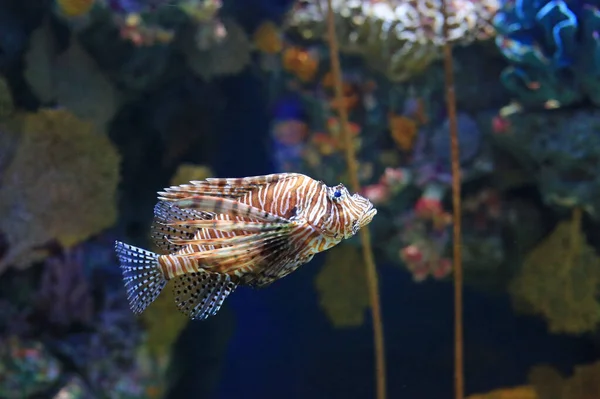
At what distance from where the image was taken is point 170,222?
4.52 feet

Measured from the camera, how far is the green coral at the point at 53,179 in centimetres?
368

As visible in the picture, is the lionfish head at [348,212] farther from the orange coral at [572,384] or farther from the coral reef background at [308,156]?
the orange coral at [572,384]

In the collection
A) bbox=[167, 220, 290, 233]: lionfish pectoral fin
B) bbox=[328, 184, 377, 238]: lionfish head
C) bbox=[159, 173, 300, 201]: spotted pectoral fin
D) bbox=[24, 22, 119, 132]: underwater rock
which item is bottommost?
bbox=[167, 220, 290, 233]: lionfish pectoral fin

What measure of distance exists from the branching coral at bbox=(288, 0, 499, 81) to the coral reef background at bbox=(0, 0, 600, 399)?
0.5 inches

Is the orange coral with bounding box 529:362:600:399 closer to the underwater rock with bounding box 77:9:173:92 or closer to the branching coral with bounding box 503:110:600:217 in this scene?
the branching coral with bounding box 503:110:600:217

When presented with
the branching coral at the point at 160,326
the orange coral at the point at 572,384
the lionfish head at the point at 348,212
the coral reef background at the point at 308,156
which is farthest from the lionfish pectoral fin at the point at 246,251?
the orange coral at the point at 572,384

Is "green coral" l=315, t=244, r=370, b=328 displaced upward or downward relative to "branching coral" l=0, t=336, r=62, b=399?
upward

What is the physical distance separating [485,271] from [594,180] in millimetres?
1125

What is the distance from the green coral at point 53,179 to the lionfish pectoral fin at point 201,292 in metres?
2.58

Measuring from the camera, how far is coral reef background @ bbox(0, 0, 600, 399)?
361cm

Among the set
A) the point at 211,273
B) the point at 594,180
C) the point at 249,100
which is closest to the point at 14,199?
the point at 249,100

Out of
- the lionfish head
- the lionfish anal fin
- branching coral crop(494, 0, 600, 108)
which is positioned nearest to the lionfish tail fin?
the lionfish anal fin

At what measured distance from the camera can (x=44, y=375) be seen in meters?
3.68

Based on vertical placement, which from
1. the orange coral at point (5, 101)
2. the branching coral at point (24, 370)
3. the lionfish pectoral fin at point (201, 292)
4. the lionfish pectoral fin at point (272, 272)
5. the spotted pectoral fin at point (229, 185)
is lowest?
the branching coral at point (24, 370)
